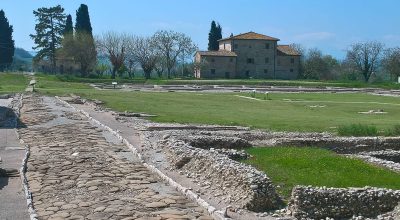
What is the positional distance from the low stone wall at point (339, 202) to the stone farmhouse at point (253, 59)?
9300 cm

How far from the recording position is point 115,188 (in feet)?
45.5

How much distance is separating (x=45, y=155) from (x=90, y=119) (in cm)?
1214

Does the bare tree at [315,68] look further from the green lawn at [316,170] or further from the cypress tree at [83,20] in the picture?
the green lawn at [316,170]

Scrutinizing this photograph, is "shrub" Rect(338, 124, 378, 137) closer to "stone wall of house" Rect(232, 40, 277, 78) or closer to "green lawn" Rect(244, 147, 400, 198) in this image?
"green lawn" Rect(244, 147, 400, 198)

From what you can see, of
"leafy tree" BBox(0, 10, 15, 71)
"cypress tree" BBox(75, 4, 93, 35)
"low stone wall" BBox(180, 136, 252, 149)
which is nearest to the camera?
"low stone wall" BBox(180, 136, 252, 149)

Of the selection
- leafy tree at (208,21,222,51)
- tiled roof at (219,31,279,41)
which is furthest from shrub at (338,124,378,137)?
leafy tree at (208,21,222,51)

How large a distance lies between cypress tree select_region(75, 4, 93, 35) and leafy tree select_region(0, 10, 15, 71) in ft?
36.7

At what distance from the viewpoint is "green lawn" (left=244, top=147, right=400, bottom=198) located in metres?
14.0

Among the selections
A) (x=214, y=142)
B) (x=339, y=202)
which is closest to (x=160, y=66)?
(x=214, y=142)

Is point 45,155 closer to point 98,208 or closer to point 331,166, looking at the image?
point 98,208

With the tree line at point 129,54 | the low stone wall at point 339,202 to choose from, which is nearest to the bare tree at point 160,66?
the tree line at point 129,54

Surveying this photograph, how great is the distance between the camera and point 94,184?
1423cm

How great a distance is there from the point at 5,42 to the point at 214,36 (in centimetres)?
4202

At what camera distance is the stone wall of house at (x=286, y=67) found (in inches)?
4318
